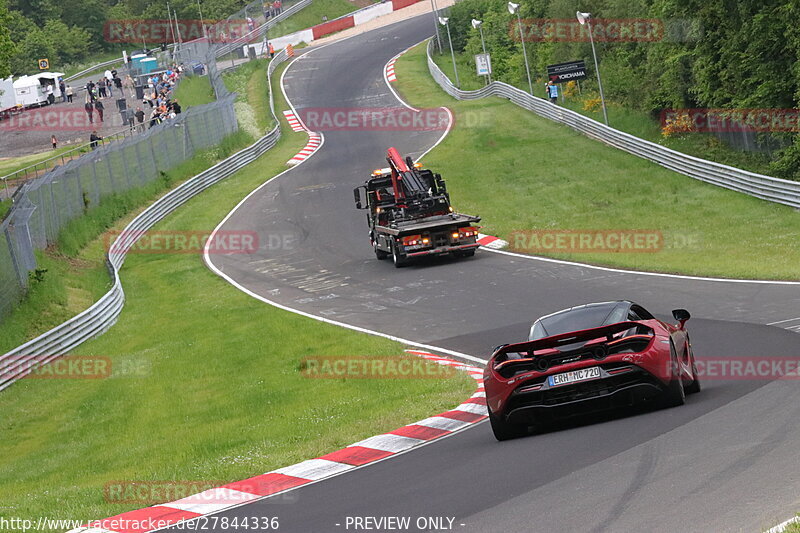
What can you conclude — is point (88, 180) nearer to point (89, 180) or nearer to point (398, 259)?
point (89, 180)

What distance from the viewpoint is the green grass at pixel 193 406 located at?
41.8ft

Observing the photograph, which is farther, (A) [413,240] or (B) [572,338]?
(A) [413,240]

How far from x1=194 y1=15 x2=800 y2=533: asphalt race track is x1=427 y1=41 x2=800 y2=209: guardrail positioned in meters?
10.9

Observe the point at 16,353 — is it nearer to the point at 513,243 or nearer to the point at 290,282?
the point at 290,282

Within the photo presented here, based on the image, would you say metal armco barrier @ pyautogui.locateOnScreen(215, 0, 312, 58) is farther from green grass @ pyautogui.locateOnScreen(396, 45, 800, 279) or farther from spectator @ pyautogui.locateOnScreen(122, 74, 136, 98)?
green grass @ pyautogui.locateOnScreen(396, 45, 800, 279)

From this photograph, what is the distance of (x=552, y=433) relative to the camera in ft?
36.6

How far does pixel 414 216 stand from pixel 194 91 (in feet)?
144

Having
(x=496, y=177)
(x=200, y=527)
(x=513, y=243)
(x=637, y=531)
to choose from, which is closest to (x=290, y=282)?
(x=513, y=243)

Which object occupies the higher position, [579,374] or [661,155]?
[579,374]

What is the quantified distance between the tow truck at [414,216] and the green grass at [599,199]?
9.66 feet

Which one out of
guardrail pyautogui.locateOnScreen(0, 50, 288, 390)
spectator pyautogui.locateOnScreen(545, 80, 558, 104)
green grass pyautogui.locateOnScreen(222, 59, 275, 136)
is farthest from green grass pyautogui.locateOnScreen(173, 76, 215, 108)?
spectator pyautogui.locateOnScreen(545, 80, 558, 104)

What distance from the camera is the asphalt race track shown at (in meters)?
7.75

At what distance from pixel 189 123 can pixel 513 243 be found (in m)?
25.1

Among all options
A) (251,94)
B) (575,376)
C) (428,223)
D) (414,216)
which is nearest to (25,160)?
(251,94)
